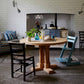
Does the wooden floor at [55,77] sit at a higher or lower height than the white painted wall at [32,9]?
lower

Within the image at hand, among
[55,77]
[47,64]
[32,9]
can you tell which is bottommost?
[55,77]

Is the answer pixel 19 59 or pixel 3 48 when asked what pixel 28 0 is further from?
pixel 19 59

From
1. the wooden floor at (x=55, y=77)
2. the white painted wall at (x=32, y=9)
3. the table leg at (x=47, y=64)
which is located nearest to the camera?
the wooden floor at (x=55, y=77)

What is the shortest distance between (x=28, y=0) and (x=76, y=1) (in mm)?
2265

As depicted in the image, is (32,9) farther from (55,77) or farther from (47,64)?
(55,77)

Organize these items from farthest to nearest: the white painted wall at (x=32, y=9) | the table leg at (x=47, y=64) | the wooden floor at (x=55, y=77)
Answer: the white painted wall at (x=32, y=9) → the table leg at (x=47, y=64) → the wooden floor at (x=55, y=77)

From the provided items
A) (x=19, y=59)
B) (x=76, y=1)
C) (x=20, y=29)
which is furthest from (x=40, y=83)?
(x=76, y=1)

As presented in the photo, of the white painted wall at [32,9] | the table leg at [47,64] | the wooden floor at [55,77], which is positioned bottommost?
the wooden floor at [55,77]

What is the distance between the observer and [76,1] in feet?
22.2

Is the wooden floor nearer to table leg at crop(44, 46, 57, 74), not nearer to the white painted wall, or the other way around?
table leg at crop(44, 46, 57, 74)

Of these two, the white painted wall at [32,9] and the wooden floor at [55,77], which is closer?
the wooden floor at [55,77]

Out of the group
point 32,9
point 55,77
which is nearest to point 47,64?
point 55,77

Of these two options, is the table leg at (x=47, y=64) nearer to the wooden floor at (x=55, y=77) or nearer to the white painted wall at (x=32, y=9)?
the wooden floor at (x=55, y=77)

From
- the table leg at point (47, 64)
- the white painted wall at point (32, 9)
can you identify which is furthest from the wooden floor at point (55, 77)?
the white painted wall at point (32, 9)
